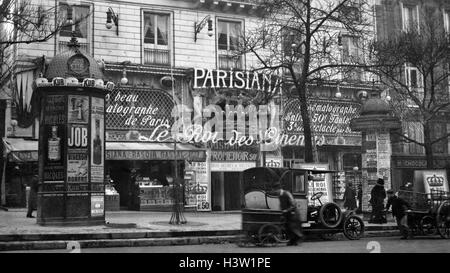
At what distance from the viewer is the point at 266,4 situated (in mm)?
21766

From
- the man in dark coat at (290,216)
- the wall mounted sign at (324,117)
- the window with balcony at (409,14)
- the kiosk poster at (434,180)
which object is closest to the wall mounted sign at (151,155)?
the wall mounted sign at (324,117)

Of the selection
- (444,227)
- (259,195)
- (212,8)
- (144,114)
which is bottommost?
(444,227)

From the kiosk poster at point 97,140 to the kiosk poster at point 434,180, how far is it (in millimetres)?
10017

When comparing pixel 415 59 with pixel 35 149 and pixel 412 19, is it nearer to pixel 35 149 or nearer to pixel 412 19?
pixel 412 19

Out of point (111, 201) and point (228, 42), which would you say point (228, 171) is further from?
point (111, 201)

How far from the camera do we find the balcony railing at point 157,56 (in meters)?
28.3

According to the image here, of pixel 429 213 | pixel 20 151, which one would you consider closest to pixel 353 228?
pixel 429 213

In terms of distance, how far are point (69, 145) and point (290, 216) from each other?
277 inches

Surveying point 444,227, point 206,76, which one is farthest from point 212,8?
point 444,227

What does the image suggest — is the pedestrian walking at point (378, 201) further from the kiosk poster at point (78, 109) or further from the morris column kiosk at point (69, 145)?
the kiosk poster at point (78, 109)

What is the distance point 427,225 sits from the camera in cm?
1670

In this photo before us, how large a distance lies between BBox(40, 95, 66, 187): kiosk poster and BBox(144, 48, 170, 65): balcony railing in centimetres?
1163

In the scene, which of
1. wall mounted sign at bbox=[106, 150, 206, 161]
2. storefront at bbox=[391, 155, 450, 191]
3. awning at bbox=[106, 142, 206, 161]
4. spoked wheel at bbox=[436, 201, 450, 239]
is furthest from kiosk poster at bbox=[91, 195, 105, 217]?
storefront at bbox=[391, 155, 450, 191]

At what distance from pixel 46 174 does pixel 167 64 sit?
513 inches
